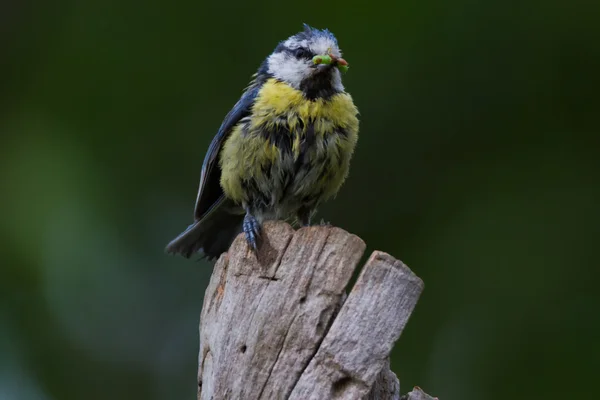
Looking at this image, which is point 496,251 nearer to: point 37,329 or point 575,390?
point 575,390

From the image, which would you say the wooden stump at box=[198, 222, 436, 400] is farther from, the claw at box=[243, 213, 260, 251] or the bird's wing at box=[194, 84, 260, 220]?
the bird's wing at box=[194, 84, 260, 220]

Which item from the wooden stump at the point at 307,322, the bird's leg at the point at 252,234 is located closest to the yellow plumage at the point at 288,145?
the bird's leg at the point at 252,234

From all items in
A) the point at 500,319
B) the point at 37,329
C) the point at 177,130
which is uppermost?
the point at 177,130

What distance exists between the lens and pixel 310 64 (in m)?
3.53

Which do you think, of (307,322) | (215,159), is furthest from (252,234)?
(215,159)

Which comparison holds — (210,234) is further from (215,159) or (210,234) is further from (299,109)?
(299,109)

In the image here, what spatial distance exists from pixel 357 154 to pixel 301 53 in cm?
156

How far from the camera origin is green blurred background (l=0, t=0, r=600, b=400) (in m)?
4.91

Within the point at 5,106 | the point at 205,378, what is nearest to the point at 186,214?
the point at 5,106

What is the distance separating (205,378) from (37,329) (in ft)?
8.85

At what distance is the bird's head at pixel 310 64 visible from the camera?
3477 millimetres

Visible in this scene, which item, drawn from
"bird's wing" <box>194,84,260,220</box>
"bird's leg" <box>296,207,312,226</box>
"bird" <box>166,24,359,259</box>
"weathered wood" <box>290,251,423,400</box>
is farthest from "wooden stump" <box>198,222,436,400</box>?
"bird's leg" <box>296,207,312,226</box>

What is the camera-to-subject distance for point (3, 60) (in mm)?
5438

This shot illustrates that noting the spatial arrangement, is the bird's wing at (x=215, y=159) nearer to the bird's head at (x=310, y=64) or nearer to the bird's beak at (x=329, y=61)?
the bird's head at (x=310, y=64)
